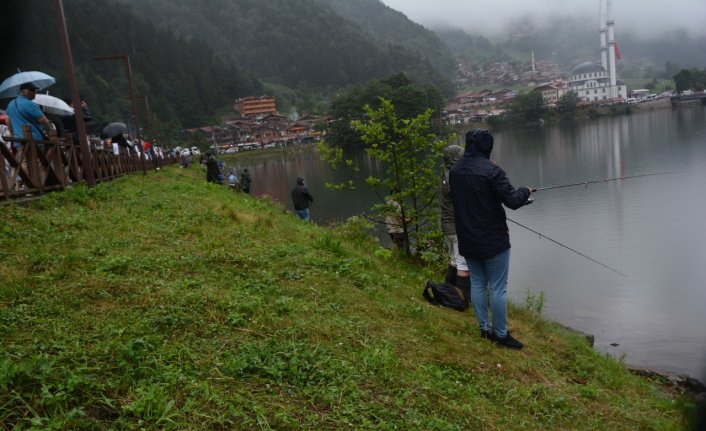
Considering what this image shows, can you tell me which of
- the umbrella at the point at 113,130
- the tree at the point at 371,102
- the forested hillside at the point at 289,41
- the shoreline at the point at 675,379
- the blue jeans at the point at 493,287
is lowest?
the shoreline at the point at 675,379

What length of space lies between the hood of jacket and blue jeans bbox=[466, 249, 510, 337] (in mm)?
960

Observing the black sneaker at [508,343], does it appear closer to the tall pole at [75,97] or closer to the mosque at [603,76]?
the tall pole at [75,97]

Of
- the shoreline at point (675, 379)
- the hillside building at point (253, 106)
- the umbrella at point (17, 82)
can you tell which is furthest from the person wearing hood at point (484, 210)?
the hillside building at point (253, 106)

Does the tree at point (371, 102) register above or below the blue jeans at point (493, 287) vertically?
above

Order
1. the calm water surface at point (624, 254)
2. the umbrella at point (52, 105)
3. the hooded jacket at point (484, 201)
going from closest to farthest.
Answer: the hooded jacket at point (484, 201) → the calm water surface at point (624, 254) → the umbrella at point (52, 105)

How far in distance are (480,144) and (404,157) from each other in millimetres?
4856

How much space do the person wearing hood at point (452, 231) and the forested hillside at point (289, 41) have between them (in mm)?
134730

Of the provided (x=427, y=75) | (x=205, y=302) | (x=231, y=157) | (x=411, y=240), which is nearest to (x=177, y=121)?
(x=231, y=157)

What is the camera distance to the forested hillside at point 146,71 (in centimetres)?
7469

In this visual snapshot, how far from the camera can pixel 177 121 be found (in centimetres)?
9325

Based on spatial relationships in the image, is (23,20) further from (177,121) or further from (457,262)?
(177,121)

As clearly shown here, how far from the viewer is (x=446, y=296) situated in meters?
6.17

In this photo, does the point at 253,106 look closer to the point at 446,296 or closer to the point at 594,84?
the point at 594,84

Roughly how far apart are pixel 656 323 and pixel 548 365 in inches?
250
